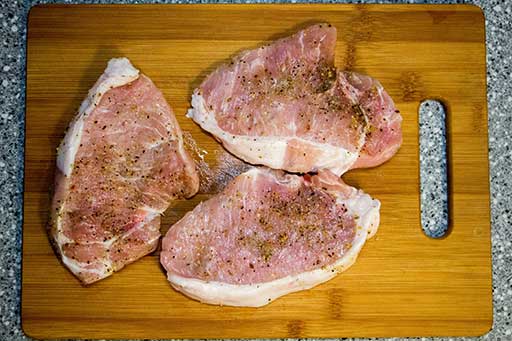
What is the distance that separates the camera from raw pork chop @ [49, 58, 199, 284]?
2.62m

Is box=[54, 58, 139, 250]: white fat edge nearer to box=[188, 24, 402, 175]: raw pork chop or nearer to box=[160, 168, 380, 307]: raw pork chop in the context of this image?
box=[188, 24, 402, 175]: raw pork chop

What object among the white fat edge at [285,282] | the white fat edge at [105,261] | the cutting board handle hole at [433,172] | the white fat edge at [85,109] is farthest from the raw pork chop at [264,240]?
the white fat edge at [85,109]

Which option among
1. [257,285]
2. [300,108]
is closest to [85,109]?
[300,108]

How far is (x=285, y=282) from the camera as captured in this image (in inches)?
103

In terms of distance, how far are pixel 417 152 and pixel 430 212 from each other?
0.93ft

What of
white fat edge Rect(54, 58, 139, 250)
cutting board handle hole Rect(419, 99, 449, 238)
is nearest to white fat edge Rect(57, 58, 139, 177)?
white fat edge Rect(54, 58, 139, 250)

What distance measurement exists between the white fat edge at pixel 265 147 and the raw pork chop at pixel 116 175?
0.14 meters

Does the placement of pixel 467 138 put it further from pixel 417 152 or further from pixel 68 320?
pixel 68 320

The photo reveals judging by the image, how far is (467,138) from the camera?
2.81 metres

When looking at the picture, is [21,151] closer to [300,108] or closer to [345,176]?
[300,108]

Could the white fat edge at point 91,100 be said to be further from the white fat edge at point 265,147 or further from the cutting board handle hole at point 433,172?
the cutting board handle hole at point 433,172

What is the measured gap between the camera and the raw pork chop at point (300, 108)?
2.70m

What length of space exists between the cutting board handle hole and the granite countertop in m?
0.05

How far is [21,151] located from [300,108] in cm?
127
